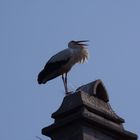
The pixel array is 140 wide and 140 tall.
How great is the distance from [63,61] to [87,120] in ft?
15.8

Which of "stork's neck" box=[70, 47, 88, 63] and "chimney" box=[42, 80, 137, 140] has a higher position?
"stork's neck" box=[70, 47, 88, 63]

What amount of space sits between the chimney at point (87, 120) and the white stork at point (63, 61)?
342cm

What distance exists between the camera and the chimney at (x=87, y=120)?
759 centimetres

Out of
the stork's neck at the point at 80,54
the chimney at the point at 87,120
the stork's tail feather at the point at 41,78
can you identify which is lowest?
the chimney at the point at 87,120

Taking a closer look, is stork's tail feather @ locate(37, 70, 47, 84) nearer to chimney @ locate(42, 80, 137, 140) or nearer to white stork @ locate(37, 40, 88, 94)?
white stork @ locate(37, 40, 88, 94)

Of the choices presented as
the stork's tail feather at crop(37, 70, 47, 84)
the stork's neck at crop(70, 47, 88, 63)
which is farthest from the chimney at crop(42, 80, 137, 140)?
the stork's neck at crop(70, 47, 88, 63)

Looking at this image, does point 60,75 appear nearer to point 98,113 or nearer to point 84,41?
point 84,41

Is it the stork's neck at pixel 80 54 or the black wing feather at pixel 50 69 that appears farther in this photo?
the stork's neck at pixel 80 54

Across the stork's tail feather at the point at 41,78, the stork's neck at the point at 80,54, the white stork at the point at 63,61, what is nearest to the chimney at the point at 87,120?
the white stork at the point at 63,61

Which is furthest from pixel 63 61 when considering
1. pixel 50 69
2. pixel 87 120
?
pixel 87 120

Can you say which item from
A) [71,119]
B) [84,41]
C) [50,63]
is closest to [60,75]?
[50,63]

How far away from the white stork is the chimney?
3.42m

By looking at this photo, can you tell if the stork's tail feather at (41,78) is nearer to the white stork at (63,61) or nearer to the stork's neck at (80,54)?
the white stork at (63,61)

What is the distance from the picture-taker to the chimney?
7.59 metres
